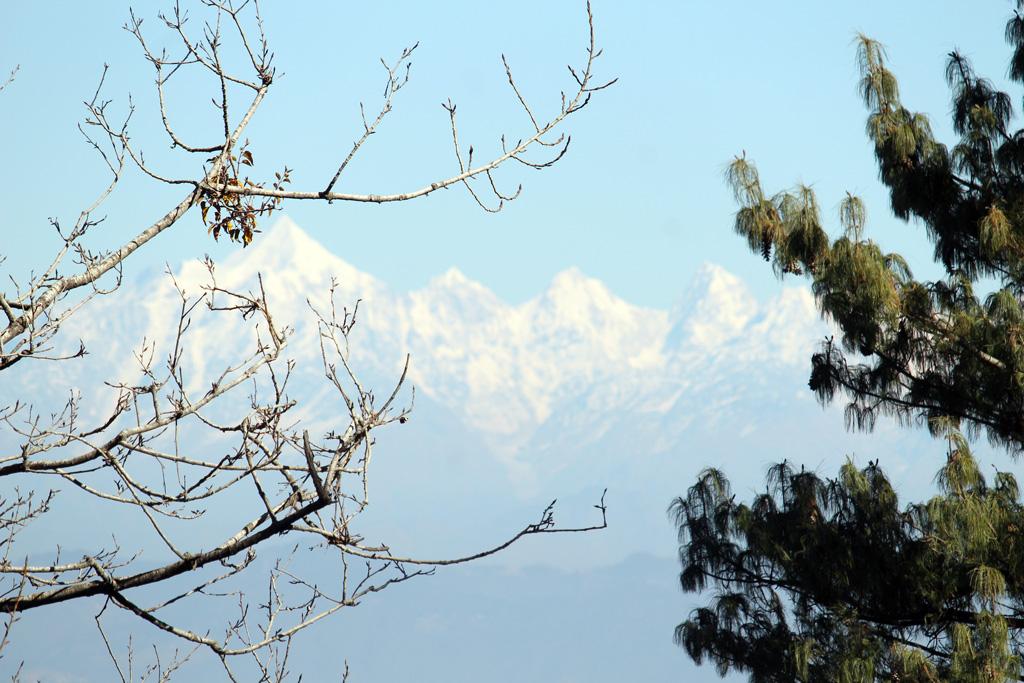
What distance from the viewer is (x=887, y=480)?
12.5 meters

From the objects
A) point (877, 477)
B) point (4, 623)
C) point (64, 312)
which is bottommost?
point (4, 623)

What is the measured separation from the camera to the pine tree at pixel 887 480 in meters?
10.6

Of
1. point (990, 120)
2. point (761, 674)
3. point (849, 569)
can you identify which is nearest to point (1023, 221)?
point (990, 120)

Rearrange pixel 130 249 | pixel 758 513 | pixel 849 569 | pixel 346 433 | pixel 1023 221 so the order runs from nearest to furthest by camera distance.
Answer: pixel 346 433, pixel 130 249, pixel 1023 221, pixel 849 569, pixel 758 513

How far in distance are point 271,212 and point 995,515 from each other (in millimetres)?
7444

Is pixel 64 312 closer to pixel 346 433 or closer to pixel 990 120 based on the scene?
pixel 346 433

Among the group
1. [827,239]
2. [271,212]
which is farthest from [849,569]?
[271,212]

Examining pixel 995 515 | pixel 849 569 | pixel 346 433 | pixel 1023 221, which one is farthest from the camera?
pixel 849 569

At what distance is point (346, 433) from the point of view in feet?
15.2

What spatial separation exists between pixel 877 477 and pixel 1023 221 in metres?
2.91

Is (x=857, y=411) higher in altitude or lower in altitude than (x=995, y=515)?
higher

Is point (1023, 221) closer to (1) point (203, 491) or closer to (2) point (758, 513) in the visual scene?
(2) point (758, 513)

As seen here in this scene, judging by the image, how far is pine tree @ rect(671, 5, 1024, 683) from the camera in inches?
→ 416

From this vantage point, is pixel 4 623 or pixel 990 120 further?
pixel 990 120
